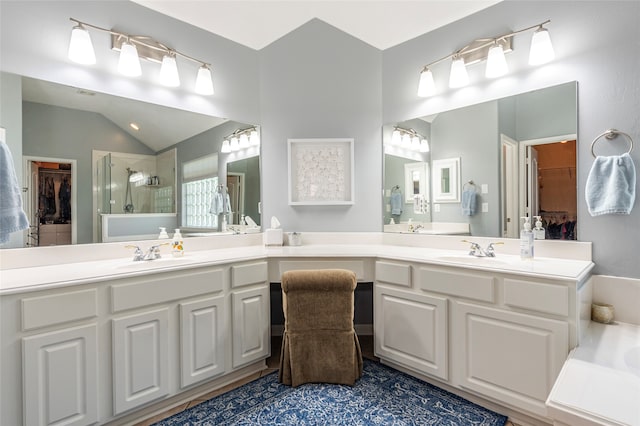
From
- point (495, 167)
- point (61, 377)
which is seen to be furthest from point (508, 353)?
point (61, 377)

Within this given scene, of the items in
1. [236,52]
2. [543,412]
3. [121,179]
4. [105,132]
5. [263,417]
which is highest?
[236,52]

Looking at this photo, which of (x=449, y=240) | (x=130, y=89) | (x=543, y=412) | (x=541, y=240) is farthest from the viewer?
(x=449, y=240)

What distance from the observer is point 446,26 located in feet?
8.18

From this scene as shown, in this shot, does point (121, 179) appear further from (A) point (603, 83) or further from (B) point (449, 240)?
(A) point (603, 83)

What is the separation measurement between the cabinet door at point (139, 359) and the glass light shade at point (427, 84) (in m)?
2.39

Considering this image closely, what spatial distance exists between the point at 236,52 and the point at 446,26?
1732 millimetres

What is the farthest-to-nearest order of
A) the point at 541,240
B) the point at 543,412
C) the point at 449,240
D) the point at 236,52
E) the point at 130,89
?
the point at 236,52
the point at 449,240
the point at 130,89
the point at 541,240
the point at 543,412

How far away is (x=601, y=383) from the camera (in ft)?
3.91

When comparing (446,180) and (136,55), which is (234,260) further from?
(446,180)

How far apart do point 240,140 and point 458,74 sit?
5.91 feet

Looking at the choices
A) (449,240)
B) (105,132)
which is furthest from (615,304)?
(105,132)

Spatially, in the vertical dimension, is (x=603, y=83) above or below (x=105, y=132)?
above

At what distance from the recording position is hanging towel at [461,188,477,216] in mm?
2334

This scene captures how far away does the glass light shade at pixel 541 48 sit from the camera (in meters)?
1.96
